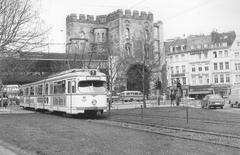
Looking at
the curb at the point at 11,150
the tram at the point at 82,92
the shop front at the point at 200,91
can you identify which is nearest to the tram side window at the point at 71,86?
the tram at the point at 82,92

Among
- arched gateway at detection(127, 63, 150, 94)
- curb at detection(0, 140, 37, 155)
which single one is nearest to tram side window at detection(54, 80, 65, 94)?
curb at detection(0, 140, 37, 155)

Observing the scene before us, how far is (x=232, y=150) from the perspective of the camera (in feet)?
37.7

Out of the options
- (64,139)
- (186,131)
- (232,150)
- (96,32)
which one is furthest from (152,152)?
(96,32)

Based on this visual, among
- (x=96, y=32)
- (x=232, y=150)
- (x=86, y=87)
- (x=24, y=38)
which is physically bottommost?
(x=232, y=150)

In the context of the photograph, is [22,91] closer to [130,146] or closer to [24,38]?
[24,38]

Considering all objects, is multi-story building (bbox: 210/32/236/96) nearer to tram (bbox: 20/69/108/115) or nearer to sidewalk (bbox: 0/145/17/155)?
tram (bbox: 20/69/108/115)

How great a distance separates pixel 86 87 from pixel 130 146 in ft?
49.8

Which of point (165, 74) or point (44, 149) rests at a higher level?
point (165, 74)

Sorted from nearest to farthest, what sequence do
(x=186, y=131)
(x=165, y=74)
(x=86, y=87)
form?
1. (x=186, y=131)
2. (x=86, y=87)
3. (x=165, y=74)

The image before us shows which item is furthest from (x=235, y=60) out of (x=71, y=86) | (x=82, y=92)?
(x=82, y=92)

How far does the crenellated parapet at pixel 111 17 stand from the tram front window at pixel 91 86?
206 feet

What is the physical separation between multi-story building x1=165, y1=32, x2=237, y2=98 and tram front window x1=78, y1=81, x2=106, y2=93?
5975 cm

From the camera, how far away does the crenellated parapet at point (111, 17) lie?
89.9 meters

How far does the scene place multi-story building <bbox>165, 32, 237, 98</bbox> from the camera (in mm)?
87312
